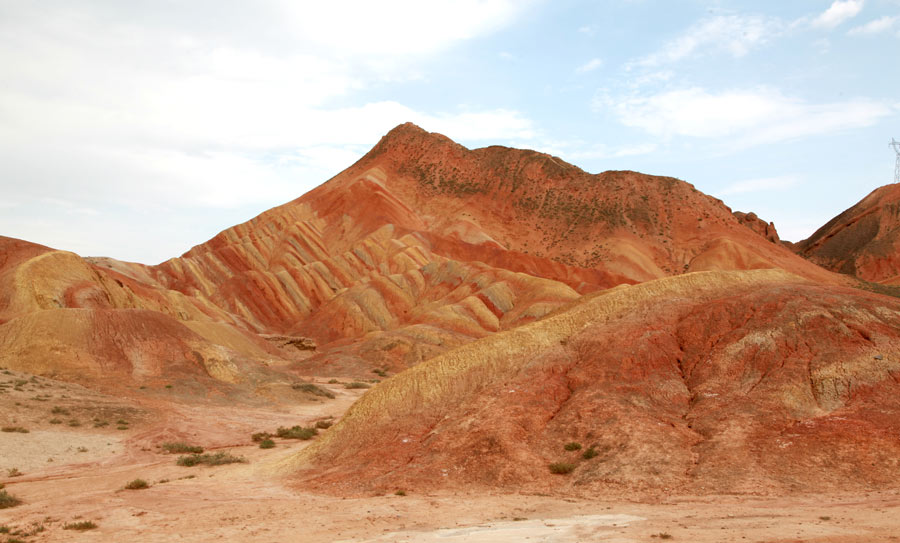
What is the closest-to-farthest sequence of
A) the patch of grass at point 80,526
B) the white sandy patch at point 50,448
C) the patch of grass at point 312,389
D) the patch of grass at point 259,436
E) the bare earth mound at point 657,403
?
the patch of grass at point 80,526
the bare earth mound at point 657,403
the white sandy patch at point 50,448
the patch of grass at point 259,436
the patch of grass at point 312,389

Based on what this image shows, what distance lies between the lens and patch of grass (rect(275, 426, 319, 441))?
29312mm

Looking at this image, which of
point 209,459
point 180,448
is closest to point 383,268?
point 180,448

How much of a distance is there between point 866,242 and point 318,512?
11120cm

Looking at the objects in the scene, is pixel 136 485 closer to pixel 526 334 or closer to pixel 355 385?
pixel 526 334

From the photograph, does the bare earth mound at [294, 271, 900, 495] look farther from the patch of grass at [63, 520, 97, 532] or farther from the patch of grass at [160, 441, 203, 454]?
the patch of grass at [160, 441, 203, 454]

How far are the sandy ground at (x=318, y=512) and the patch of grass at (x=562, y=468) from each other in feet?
4.56

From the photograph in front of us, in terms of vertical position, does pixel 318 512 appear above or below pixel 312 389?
below

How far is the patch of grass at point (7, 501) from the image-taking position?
1664 centimetres

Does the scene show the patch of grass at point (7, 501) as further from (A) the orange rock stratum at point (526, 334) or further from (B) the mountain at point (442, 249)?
(B) the mountain at point (442, 249)

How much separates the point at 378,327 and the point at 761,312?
2101 inches

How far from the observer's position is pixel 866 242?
339ft

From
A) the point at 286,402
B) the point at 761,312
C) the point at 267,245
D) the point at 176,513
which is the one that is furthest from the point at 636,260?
the point at 176,513

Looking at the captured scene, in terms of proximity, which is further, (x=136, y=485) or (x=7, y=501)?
(x=136, y=485)

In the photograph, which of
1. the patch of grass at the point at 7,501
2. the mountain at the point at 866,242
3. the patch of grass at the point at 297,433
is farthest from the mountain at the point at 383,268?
the patch of grass at the point at 7,501
